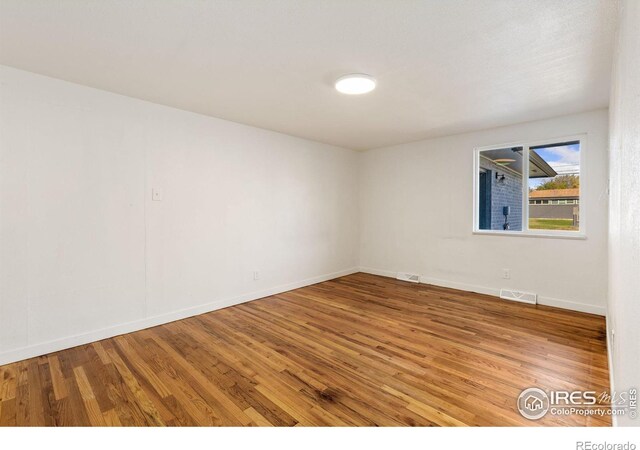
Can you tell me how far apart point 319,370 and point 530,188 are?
365cm

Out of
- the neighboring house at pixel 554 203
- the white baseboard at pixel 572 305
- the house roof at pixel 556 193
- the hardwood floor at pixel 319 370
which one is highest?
the house roof at pixel 556 193

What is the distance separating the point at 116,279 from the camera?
297cm

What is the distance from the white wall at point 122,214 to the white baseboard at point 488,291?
1897 millimetres

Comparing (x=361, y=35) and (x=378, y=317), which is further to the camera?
(x=378, y=317)

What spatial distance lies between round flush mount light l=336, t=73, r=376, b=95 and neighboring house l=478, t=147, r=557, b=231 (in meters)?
2.60

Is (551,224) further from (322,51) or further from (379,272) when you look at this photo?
(322,51)

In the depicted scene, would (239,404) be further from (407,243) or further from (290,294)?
(407,243)

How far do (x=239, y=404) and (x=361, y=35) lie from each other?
2529mm

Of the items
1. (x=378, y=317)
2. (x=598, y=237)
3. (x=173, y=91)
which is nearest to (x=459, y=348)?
(x=378, y=317)

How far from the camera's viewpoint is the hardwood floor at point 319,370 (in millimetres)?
1794

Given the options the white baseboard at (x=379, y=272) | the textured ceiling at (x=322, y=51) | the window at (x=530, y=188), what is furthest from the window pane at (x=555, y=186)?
the white baseboard at (x=379, y=272)

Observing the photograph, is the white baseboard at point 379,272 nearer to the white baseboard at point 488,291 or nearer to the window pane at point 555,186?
the white baseboard at point 488,291

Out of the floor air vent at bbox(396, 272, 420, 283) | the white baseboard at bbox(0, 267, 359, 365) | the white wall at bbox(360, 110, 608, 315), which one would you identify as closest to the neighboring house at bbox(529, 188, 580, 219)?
the white wall at bbox(360, 110, 608, 315)
